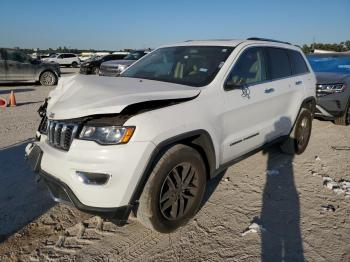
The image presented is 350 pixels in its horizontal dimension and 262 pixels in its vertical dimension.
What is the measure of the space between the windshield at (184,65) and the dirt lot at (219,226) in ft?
4.72

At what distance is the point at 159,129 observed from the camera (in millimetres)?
2869

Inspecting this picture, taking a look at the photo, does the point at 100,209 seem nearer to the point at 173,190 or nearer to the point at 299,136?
the point at 173,190

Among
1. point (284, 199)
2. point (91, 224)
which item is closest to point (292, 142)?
point (284, 199)

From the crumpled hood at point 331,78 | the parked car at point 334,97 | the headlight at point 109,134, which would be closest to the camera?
the headlight at point 109,134

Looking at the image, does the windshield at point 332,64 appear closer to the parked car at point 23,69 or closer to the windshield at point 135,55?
the windshield at point 135,55

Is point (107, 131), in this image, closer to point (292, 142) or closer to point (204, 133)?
point (204, 133)

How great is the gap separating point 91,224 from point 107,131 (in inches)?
46.7

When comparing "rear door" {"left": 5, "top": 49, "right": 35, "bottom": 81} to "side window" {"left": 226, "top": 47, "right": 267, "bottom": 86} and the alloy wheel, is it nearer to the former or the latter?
"side window" {"left": 226, "top": 47, "right": 267, "bottom": 86}

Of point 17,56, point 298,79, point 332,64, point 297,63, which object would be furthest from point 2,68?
point 298,79

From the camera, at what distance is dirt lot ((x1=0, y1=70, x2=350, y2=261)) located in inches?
118

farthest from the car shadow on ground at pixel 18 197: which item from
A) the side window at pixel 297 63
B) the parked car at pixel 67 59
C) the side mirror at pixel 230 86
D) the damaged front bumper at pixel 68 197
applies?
the parked car at pixel 67 59

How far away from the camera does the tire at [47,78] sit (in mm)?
16391

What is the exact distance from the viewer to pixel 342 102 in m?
A: 7.68

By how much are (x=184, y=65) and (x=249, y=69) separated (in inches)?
31.3
